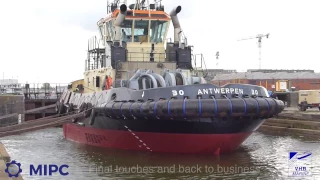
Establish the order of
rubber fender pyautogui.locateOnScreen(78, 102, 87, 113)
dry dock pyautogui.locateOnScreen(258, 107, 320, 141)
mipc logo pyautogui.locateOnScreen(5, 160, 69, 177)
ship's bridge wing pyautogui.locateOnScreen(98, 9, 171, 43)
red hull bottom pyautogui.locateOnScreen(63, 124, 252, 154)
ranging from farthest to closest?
dry dock pyautogui.locateOnScreen(258, 107, 320, 141) → ship's bridge wing pyautogui.locateOnScreen(98, 9, 171, 43) → rubber fender pyautogui.locateOnScreen(78, 102, 87, 113) → red hull bottom pyautogui.locateOnScreen(63, 124, 252, 154) → mipc logo pyautogui.locateOnScreen(5, 160, 69, 177)

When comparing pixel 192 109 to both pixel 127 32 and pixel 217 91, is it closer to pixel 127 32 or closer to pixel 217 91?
pixel 217 91

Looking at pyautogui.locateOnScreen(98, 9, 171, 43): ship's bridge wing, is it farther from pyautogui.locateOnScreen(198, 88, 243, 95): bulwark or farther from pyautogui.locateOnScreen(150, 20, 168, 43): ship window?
pyautogui.locateOnScreen(198, 88, 243, 95): bulwark

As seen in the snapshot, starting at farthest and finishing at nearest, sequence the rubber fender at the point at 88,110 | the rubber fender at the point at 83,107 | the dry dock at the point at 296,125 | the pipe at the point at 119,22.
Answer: the dry dock at the point at 296,125 < the pipe at the point at 119,22 < the rubber fender at the point at 83,107 < the rubber fender at the point at 88,110

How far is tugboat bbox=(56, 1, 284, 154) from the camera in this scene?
476 inches

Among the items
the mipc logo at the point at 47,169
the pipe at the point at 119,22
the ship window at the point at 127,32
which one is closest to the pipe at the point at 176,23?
the ship window at the point at 127,32

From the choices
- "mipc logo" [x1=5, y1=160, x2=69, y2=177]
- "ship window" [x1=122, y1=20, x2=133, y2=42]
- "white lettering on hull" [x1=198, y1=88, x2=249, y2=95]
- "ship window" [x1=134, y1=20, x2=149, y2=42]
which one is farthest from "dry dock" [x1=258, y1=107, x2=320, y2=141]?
"mipc logo" [x1=5, y1=160, x2=69, y2=177]

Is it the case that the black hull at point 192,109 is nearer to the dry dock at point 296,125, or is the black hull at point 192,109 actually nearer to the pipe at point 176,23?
the pipe at point 176,23

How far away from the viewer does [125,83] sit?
14547 mm

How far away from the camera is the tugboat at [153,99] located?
12.1m

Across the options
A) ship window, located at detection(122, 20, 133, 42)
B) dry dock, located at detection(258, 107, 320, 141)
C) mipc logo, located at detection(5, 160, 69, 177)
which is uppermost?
ship window, located at detection(122, 20, 133, 42)

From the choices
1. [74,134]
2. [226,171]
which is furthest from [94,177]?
[74,134]

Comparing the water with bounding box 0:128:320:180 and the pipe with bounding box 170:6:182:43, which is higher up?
the pipe with bounding box 170:6:182:43

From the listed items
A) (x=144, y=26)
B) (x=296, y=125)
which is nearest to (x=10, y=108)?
(x=144, y=26)

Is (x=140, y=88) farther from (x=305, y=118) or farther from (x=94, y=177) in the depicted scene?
(x=305, y=118)
